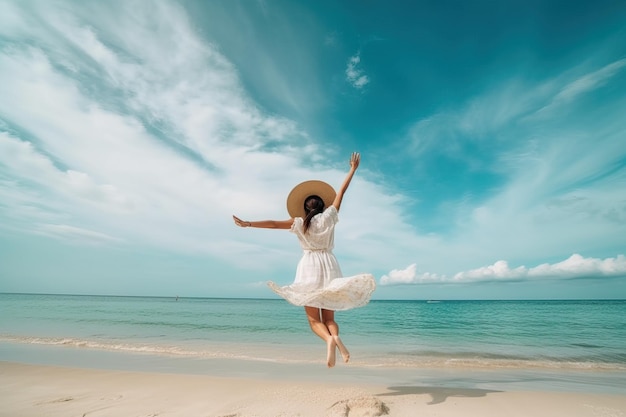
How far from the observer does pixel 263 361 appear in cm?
753

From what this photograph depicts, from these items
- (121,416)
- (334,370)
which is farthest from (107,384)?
(334,370)

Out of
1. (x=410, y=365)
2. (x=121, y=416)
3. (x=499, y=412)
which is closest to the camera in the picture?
(x=121, y=416)

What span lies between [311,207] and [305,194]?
0.27 meters

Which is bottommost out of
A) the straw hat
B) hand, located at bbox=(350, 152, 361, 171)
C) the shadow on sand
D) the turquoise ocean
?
the turquoise ocean

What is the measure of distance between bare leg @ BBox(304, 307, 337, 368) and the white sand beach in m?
0.80

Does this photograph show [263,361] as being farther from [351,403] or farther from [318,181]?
[318,181]

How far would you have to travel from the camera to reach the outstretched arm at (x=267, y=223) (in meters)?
3.99

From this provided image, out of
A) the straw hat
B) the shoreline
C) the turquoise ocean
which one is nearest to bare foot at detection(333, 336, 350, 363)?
the straw hat

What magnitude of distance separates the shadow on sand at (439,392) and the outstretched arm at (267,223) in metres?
2.61

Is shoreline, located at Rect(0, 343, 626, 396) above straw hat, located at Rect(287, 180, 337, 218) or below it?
below

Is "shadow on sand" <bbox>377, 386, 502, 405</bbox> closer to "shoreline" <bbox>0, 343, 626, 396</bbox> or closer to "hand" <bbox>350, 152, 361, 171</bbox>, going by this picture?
"shoreline" <bbox>0, 343, 626, 396</bbox>

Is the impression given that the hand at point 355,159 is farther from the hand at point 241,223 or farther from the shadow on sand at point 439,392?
the shadow on sand at point 439,392

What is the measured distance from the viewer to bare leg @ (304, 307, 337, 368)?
344 centimetres

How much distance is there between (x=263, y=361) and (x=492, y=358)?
5.63 metres
